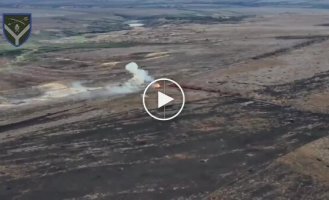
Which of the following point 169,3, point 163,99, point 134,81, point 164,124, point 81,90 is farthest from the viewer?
point 169,3

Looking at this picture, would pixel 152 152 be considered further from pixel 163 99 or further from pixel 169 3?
pixel 169 3

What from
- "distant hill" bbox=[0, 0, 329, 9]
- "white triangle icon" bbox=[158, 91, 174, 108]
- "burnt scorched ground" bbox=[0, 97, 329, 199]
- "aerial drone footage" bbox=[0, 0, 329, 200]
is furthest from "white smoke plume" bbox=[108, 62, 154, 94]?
"distant hill" bbox=[0, 0, 329, 9]

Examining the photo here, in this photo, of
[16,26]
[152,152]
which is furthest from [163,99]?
[16,26]

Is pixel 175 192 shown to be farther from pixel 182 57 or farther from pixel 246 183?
pixel 182 57

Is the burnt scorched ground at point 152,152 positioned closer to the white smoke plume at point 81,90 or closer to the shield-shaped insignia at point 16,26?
the shield-shaped insignia at point 16,26

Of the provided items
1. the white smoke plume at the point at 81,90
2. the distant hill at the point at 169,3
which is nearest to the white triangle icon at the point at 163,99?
the white smoke plume at the point at 81,90

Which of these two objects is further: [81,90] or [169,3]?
[169,3]

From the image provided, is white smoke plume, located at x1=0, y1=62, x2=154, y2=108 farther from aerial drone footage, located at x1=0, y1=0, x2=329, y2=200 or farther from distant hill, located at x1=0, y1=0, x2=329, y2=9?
distant hill, located at x1=0, y1=0, x2=329, y2=9
